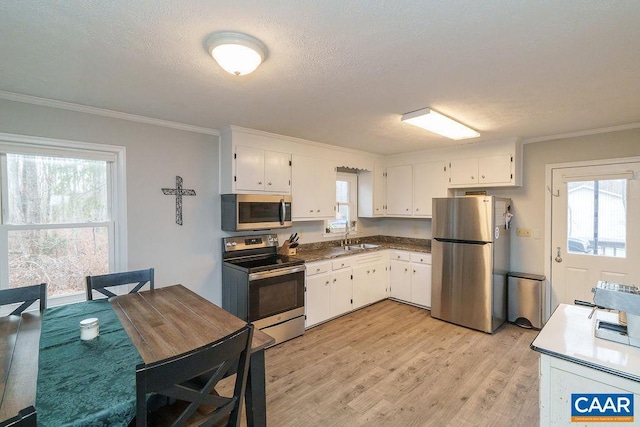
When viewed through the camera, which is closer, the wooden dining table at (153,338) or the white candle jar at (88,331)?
the wooden dining table at (153,338)

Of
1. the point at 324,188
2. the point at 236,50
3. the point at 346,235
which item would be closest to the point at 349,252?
the point at 346,235

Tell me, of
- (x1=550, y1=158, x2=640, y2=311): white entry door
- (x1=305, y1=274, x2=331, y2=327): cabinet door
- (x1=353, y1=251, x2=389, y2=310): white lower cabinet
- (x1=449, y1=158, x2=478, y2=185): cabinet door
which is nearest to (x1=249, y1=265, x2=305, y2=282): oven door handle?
(x1=305, y1=274, x2=331, y2=327): cabinet door

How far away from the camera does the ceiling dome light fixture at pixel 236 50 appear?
1.50 meters

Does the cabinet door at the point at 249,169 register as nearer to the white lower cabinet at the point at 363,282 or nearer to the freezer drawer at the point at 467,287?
the white lower cabinet at the point at 363,282

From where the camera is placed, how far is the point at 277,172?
3596 mm

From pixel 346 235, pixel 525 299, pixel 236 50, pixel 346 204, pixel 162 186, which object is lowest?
pixel 525 299

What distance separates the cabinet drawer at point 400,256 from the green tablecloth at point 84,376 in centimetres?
369

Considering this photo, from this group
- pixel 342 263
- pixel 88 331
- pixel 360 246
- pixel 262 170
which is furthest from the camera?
pixel 360 246

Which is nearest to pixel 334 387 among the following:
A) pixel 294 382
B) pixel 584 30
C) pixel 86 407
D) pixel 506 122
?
pixel 294 382

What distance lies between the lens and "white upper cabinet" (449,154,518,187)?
3729mm

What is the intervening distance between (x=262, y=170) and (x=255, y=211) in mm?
485

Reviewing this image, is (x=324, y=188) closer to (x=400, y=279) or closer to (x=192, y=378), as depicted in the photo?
(x=400, y=279)

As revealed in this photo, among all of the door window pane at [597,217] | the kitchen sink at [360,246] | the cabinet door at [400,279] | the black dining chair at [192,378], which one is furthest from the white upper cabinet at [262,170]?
the door window pane at [597,217]

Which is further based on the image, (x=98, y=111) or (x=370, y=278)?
(x=370, y=278)
